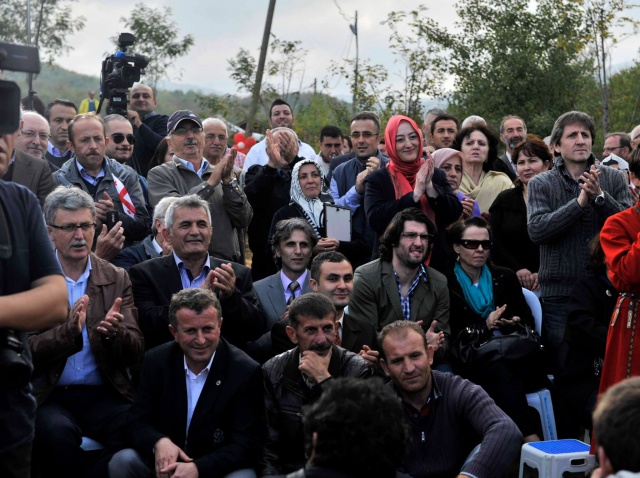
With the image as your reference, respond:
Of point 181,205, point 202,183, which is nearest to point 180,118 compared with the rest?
point 202,183

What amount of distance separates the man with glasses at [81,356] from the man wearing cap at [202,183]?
1.31 m

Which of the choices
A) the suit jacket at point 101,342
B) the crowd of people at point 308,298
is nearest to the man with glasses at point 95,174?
the crowd of people at point 308,298

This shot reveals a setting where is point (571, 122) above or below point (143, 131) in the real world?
above

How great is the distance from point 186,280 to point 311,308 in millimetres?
1048

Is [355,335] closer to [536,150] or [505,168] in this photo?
[536,150]

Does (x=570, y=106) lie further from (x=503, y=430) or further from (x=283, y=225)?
(x=503, y=430)

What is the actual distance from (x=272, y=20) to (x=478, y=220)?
13.0 meters

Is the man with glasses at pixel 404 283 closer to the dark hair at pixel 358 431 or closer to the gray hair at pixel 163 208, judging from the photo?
the gray hair at pixel 163 208

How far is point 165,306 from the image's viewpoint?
5.63 meters

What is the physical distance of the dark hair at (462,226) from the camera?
6391 millimetres

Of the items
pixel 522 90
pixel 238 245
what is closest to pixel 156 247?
pixel 238 245

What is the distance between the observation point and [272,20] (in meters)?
18.6

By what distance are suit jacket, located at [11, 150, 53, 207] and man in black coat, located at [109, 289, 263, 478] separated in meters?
1.82

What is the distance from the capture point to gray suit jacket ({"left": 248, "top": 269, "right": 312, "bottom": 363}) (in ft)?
19.4
